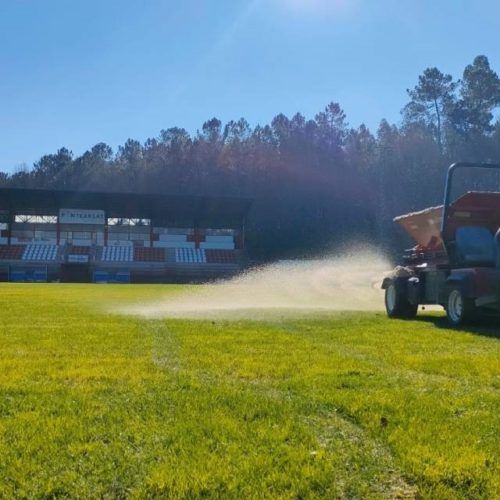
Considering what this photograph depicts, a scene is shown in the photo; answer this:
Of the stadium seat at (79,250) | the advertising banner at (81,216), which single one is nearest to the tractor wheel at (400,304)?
the stadium seat at (79,250)

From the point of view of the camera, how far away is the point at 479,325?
40.5 ft

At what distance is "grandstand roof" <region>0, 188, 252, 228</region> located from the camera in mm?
62719

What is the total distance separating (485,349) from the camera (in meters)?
8.81

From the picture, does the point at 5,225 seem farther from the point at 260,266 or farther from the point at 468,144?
the point at 468,144

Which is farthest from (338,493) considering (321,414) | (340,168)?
(340,168)

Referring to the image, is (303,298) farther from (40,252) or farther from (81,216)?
(81,216)

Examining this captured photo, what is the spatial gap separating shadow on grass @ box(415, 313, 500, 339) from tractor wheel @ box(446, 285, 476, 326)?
167 millimetres

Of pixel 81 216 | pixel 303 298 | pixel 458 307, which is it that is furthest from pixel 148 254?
pixel 458 307

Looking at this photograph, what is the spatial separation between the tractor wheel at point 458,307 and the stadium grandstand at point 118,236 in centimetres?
4779

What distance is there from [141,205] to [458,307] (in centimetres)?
5483

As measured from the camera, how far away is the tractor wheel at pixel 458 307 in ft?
38.2

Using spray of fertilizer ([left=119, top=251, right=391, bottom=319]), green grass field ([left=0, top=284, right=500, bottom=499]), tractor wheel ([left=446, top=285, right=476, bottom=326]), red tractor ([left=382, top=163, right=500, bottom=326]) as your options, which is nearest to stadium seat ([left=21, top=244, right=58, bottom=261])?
spray of fertilizer ([left=119, top=251, right=391, bottom=319])

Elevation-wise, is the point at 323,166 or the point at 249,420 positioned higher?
the point at 323,166

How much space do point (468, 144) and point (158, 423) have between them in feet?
287
